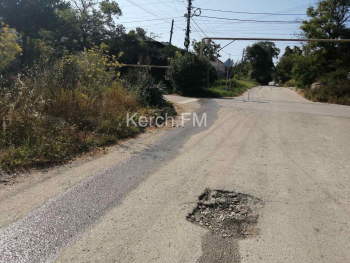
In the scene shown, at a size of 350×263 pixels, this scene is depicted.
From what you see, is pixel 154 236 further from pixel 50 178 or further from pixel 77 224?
pixel 50 178

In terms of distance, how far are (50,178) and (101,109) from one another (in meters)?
3.67

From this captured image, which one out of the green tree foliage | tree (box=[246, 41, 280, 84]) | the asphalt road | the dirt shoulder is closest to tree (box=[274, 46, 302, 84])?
tree (box=[246, 41, 280, 84])

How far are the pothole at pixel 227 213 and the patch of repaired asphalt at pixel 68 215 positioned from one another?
112cm

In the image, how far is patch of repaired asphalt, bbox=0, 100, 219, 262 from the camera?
8.69ft

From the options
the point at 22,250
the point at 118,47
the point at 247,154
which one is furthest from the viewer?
the point at 118,47

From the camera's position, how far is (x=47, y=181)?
14.0 feet

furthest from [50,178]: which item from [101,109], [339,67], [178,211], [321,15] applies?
[321,15]

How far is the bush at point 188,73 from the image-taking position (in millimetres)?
20797

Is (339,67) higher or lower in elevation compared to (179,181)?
higher

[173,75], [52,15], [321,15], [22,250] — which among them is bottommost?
[22,250]

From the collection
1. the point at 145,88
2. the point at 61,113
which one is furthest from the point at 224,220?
the point at 145,88

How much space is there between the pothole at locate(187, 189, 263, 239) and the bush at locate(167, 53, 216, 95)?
17.6 metres

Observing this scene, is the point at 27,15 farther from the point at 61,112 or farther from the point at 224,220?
the point at 224,220

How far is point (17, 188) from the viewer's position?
13.0 ft
